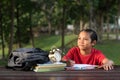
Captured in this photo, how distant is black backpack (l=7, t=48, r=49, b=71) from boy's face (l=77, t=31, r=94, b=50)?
0.55 m

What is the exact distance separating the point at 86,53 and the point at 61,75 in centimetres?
94

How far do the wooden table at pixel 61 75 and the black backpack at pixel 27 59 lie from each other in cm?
10

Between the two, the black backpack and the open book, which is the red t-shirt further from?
the black backpack

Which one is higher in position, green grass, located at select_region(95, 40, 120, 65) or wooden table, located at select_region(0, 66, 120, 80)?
wooden table, located at select_region(0, 66, 120, 80)

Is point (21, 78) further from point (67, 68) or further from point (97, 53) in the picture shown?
point (97, 53)

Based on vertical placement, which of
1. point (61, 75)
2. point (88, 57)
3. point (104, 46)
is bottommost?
point (104, 46)

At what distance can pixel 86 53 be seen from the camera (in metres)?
4.68

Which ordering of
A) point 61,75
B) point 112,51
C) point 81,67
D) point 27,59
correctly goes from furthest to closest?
point 112,51 → point 81,67 → point 27,59 → point 61,75

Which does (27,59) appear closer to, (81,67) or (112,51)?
(81,67)

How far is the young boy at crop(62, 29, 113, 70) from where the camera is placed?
15.0 ft

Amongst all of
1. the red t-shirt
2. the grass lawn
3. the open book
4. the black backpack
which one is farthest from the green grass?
the black backpack

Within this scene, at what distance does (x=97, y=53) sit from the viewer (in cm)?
466

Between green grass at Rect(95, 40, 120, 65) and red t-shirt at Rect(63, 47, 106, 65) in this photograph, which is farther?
green grass at Rect(95, 40, 120, 65)

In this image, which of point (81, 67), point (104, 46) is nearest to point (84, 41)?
point (81, 67)
